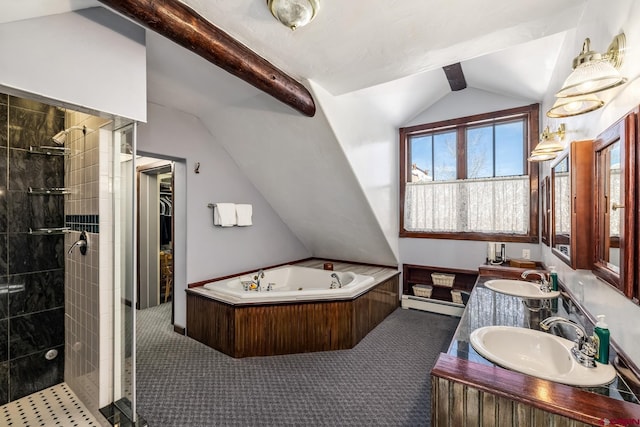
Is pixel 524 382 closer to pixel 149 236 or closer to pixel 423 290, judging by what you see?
pixel 423 290

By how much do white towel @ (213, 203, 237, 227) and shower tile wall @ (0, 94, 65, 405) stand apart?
136 cm

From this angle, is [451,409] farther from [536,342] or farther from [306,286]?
[306,286]

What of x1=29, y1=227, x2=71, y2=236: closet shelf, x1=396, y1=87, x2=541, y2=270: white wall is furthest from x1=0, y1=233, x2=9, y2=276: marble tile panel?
x1=396, y1=87, x2=541, y2=270: white wall

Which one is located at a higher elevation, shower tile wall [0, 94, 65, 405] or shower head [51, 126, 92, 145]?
shower head [51, 126, 92, 145]

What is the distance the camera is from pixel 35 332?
86.4 inches

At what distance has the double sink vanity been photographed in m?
0.92

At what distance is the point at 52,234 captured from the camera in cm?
227

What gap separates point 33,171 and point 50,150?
197 mm

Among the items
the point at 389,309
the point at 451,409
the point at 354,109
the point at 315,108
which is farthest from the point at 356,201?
the point at 451,409

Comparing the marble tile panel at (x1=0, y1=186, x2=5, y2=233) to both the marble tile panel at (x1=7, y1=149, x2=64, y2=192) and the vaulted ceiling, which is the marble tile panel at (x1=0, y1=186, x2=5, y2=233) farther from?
the vaulted ceiling

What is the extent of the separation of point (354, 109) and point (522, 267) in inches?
93.5

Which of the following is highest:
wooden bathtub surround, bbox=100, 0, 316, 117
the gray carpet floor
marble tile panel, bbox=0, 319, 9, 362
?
wooden bathtub surround, bbox=100, 0, 316, 117

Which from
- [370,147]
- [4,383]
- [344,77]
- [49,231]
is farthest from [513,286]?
[4,383]

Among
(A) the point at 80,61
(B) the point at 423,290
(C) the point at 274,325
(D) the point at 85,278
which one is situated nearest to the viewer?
(A) the point at 80,61
